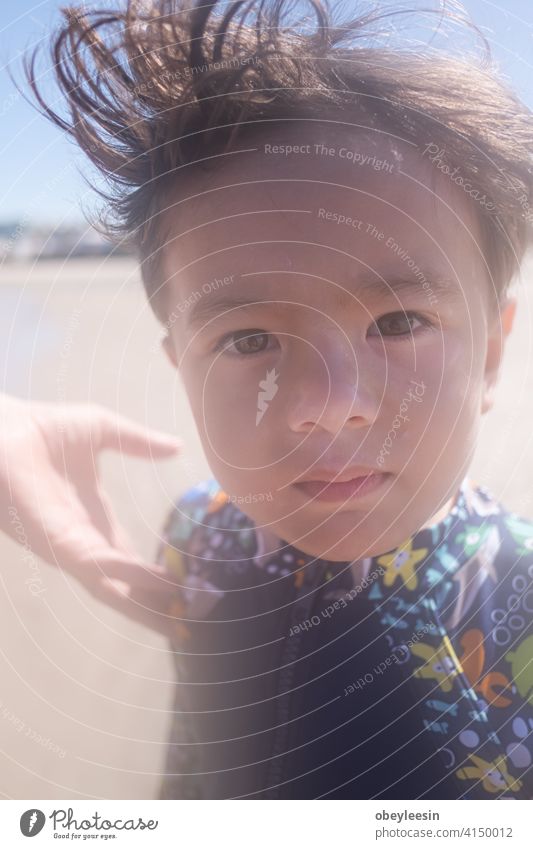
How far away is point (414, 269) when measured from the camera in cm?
43

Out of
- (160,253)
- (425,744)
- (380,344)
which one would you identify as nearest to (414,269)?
(380,344)

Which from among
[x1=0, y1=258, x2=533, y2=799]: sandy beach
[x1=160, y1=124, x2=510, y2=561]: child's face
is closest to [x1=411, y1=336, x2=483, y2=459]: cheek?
[x1=160, y1=124, x2=510, y2=561]: child's face

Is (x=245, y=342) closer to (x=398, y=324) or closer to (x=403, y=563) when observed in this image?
(x=398, y=324)

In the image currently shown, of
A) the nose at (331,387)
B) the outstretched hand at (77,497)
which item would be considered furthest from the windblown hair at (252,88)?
the outstretched hand at (77,497)

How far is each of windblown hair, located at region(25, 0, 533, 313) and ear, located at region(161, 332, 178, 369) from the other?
0.24 ft

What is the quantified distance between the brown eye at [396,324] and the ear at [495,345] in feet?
0.23

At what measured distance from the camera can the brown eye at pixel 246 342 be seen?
0.44m

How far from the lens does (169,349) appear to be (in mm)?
538

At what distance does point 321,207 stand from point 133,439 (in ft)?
0.97

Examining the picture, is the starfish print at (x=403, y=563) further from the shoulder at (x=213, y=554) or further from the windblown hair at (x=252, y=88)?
the windblown hair at (x=252, y=88)

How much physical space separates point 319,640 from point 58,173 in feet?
1.14

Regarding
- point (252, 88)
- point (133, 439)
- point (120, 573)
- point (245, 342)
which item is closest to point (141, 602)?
point (120, 573)

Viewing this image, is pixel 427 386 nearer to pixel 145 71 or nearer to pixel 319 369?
pixel 319 369

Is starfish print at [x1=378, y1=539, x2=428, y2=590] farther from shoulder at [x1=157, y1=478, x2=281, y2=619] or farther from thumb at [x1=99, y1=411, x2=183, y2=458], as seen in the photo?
thumb at [x1=99, y1=411, x2=183, y2=458]
